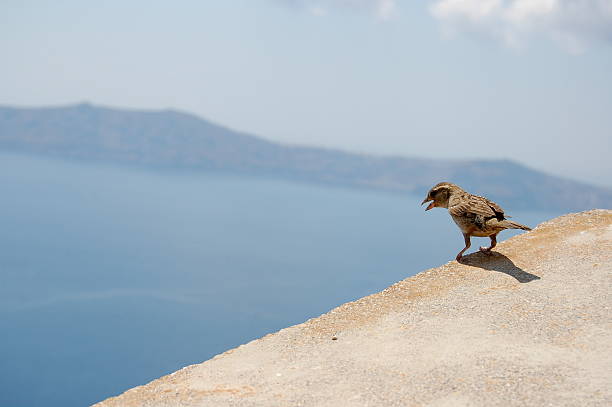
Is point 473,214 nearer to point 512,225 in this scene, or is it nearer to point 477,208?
point 477,208

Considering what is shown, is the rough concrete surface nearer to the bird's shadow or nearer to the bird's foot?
the bird's shadow

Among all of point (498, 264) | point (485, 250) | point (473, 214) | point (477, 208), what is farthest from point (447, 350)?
point (485, 250)

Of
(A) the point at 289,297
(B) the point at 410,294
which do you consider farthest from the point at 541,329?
(A) the point at 289,297

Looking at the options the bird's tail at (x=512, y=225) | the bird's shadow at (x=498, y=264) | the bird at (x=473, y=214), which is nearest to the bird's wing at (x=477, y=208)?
the bird at (x=473, y=214)

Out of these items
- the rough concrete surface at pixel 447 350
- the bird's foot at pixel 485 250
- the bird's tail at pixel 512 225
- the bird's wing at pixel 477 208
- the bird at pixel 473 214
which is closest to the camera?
the rough concrete surface at pixel 447 350

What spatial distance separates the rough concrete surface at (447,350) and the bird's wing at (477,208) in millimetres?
1759

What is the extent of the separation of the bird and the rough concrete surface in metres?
1.24

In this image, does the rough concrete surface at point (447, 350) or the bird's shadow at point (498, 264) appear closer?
the rough concrete surface at point (447, 350)

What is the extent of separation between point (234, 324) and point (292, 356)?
13832 centimetres

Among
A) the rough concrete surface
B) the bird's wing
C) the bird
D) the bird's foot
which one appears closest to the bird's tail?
the bird

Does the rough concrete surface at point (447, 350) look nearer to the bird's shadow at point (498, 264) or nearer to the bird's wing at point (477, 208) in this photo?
the bird's shadow at point (498, 264)

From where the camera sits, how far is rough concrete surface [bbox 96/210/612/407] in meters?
10.2

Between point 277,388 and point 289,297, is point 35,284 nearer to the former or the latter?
point 289,297

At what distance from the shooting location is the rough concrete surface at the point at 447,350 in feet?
33.6
